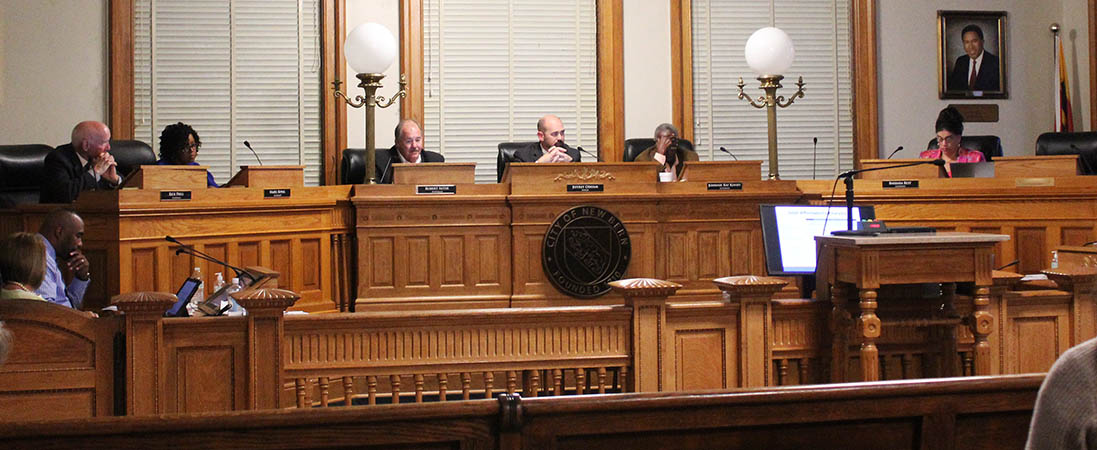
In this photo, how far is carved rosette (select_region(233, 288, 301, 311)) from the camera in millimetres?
3535

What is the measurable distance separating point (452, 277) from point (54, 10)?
14.2 feet

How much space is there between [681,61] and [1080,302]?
475 cm

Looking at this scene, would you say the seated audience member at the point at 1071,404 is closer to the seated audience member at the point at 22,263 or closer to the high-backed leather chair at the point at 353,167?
the seated audience member at the point at 22,263

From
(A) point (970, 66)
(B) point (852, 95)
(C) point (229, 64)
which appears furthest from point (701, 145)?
(C) point (229, 64)

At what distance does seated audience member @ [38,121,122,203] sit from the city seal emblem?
2.59 m

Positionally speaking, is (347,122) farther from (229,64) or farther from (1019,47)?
(1019,47)

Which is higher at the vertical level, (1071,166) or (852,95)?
(852,95)

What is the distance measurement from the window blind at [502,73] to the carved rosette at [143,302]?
492 cm

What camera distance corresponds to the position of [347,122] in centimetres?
813

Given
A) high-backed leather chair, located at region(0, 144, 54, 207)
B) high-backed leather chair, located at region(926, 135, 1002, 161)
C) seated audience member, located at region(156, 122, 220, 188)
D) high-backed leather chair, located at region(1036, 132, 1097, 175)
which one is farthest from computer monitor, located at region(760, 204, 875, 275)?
high-backed leather chair, located at region(0, 144, 54, 207)

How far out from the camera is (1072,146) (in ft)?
23.9

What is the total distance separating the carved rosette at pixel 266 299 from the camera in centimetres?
353

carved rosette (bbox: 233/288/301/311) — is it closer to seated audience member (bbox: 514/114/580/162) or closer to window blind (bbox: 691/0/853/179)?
seated audience member (bbox: 514/114/580/162)

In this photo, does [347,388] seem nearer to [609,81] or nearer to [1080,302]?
[1080,302]
